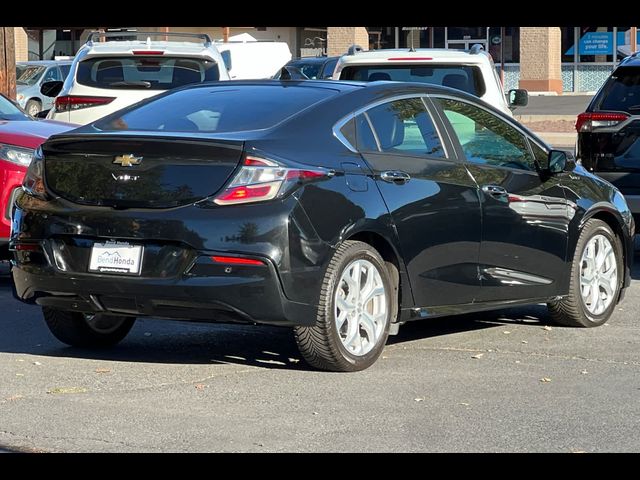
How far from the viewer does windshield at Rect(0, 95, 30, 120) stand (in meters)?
11.8

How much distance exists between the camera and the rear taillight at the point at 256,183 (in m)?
6.76

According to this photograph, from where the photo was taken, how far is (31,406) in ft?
20.7

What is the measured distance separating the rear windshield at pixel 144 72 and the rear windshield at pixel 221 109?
6486mm

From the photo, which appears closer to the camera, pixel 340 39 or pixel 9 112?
pixel 9 112

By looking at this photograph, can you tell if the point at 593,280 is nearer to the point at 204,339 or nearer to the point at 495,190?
the point at 495,190

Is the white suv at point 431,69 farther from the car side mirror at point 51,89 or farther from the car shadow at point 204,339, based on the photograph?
the car side mirror at point 51,89

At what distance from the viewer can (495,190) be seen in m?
8.05

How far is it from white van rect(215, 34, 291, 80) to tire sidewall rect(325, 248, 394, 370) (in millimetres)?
22309

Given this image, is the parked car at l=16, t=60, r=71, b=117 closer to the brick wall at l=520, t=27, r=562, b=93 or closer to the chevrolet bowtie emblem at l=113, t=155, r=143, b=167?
the brick wall at l=520, t=27, r=562, b=93

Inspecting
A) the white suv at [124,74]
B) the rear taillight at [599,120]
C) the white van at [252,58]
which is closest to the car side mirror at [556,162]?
the rear taillight at [599,120]

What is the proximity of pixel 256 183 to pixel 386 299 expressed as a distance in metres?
1.07

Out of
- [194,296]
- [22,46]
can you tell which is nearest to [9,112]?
[194,296]
